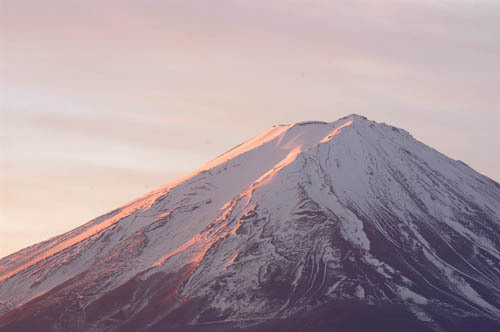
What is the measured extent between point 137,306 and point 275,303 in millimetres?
25026

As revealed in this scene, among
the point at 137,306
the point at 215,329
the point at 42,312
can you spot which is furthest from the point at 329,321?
the point at 42,312

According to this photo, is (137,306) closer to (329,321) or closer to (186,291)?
(186,291)

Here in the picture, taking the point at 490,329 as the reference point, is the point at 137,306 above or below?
above

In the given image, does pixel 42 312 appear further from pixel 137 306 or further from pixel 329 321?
pixel 329 321

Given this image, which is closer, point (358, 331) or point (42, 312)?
point (358, 331)

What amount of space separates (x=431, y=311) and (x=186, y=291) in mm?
44272

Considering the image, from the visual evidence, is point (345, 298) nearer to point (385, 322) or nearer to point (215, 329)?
point (385, 322)

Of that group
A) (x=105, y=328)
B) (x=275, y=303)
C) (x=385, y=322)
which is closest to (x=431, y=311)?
(x=385, y=322)

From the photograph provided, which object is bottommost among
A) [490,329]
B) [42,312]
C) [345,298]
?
[490,329]

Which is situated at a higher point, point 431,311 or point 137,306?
point 137,306

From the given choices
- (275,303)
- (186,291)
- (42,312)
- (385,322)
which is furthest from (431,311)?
(42,312)

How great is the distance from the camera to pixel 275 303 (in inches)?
7682

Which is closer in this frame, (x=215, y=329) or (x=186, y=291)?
(x=215, y=329)

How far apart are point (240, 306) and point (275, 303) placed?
6267 mm
